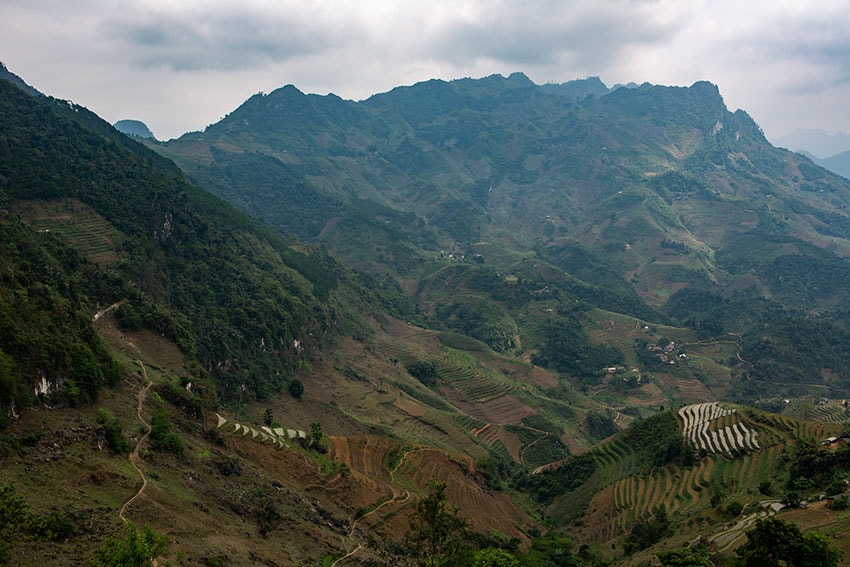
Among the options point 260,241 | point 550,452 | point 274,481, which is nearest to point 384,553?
point 274,481

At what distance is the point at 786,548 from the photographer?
88.6 feet

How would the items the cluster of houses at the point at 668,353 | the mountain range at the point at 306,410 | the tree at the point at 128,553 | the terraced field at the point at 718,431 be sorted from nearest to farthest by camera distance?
the tree at the point at 128,553 → the mountain range at the point at 306,410 → the terraced field at the point at 718,431 → the cluster of houses at the point at 668,353

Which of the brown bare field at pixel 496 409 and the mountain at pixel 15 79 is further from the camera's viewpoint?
the mountain at pixel 15 79

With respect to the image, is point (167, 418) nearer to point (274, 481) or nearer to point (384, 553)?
point (274, 481)

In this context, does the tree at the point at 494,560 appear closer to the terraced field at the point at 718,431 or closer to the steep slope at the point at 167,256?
the terraced field at the point at 718,431

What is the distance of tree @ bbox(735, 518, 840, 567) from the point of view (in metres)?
Result: 26.5

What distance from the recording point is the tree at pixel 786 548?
86.9 ft

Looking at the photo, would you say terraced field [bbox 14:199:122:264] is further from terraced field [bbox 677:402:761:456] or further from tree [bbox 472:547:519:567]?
terraced field [bbox 677:402:761:456]

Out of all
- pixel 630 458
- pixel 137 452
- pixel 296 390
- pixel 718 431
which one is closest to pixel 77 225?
pixel 296 390

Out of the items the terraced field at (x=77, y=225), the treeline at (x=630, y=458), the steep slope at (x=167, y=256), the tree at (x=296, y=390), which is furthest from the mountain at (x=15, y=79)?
the treeline at (x=630, y=458)

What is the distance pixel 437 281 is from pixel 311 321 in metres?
92.0

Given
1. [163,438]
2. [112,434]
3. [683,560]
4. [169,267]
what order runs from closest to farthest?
[683,560] < [112,434] < [163,438] < [169,267]

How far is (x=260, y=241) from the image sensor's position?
115500 millimetres

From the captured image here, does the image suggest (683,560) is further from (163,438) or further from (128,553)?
(163,438)
